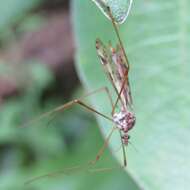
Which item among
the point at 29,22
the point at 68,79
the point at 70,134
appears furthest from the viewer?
the point at 68,79

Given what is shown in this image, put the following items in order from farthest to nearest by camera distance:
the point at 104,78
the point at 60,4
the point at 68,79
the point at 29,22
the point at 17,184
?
the point at 60,4, the point at 68,79, the point at 29,22, the point at 17,184, the point at 104,78

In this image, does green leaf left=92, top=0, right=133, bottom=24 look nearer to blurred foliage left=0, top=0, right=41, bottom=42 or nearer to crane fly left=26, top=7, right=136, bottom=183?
crane fly left=26, top=7, right=136, bottom=183

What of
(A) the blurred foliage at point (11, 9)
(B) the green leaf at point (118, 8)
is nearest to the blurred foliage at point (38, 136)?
(A) the blurred foliage at point (11, 9)

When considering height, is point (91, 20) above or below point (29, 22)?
above

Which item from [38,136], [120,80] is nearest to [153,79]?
[120,80]

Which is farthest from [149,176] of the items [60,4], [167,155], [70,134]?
[60,4]

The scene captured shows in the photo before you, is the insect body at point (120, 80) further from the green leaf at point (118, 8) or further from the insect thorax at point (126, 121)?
the green leaf at point (118, 8)

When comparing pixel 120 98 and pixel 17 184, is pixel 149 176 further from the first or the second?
pixel 17 184

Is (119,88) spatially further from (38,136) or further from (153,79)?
(38,136)
